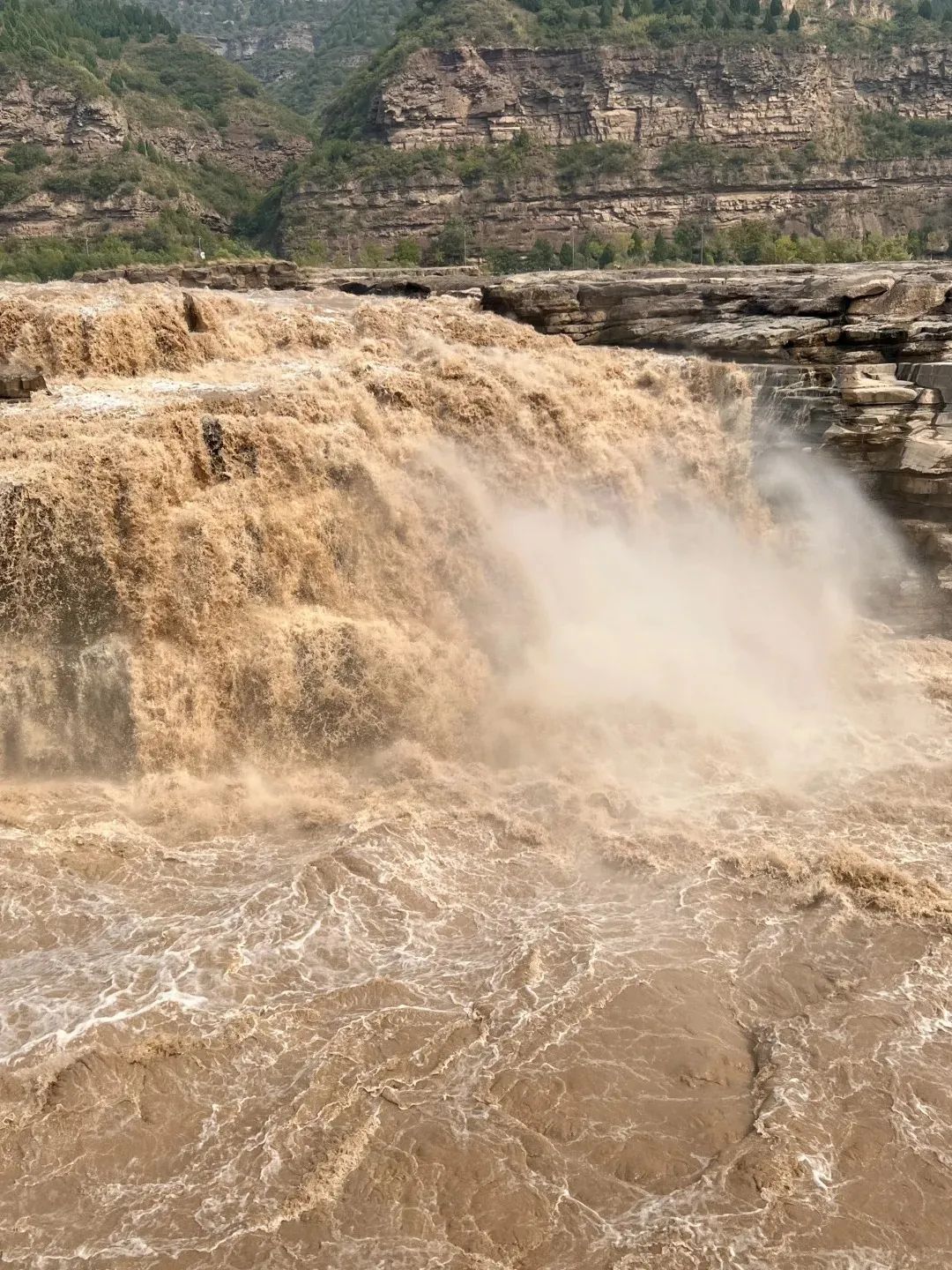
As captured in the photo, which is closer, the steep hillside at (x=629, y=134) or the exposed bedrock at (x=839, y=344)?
the exposed bedrock at (x=839, y=344)

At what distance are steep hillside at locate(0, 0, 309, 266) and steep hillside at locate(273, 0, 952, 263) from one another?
6.28 meters

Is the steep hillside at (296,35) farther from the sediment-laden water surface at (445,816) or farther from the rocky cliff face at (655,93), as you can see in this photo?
A: the sediment-laden water surface at (445,816)

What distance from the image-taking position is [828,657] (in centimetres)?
1417

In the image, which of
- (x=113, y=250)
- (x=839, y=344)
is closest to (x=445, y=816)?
(x=839, y=344)

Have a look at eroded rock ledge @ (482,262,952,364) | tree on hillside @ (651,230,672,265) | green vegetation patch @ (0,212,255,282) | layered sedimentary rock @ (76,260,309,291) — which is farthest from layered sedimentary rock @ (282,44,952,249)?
eroded rock ledge @ (482,262,952,364)

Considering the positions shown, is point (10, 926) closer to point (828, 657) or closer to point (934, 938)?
point (934, 938)

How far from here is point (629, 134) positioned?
59.6 m

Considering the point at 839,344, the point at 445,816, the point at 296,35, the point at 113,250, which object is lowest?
the point at 445,816

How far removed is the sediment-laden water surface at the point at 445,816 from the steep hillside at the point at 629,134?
41147 mm

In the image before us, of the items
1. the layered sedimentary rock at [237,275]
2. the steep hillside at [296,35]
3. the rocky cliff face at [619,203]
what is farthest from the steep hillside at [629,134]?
the steep hillside at [296,35]

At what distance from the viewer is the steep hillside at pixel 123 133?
5053cm

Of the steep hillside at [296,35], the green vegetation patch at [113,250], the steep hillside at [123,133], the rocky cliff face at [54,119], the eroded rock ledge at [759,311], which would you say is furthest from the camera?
the steep hillside at [296,35]

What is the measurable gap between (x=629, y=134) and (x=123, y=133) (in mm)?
31160

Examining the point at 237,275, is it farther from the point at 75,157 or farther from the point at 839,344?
the point at 75,157
